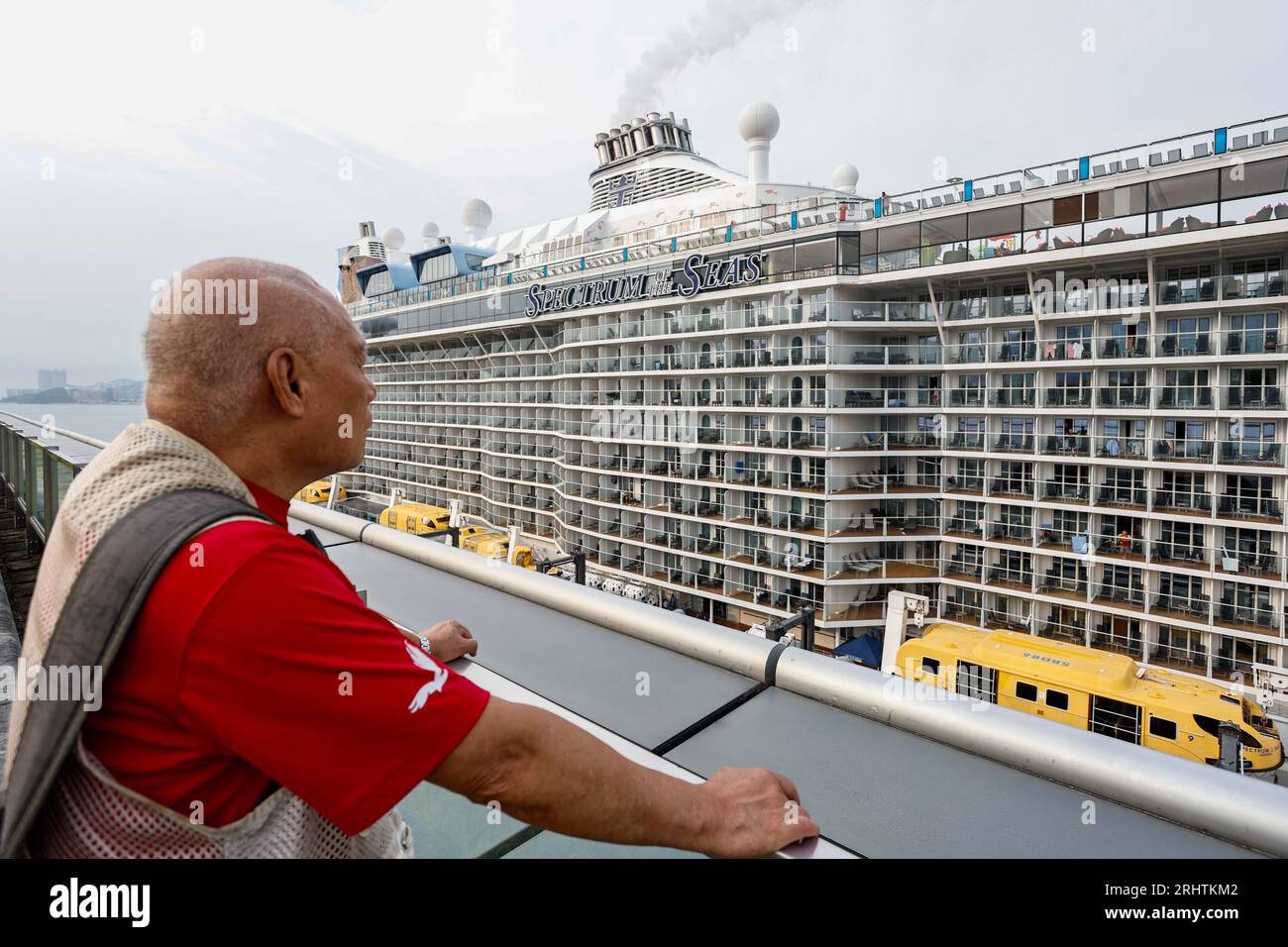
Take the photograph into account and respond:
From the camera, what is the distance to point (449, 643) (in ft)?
7.61

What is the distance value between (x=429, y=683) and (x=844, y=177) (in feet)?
124

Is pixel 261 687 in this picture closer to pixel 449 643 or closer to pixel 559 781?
pixel 559 781

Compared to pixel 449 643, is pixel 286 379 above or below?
above

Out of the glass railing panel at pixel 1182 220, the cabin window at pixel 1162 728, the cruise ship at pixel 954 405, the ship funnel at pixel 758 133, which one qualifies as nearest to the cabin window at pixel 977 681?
the cabin window at pixel 1162 728

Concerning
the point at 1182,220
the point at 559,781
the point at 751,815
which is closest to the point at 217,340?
the point at 559,781

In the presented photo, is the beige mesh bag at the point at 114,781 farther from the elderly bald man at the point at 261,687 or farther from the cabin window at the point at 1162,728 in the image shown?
the cabin window at the point at 1162,728

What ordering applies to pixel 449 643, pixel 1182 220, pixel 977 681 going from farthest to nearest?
pixel 1182 220, pixel 977 681, pixel 449 643

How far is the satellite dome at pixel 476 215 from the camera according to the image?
46.8 metres

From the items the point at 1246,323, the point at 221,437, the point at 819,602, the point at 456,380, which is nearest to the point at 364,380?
the point at 221,437

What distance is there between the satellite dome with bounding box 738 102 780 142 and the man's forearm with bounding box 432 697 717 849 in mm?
33475

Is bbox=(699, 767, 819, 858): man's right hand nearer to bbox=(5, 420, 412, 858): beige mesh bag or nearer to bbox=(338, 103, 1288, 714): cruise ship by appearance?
bbox=(5, 420, 412, 858): beige mesh bag

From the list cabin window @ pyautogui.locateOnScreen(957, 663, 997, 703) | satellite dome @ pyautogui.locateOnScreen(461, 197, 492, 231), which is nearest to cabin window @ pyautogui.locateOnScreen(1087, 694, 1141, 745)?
cabin window @ pyautogui.locateOnScreen(957, 663, 997, 703)

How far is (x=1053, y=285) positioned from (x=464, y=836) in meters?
24.5
